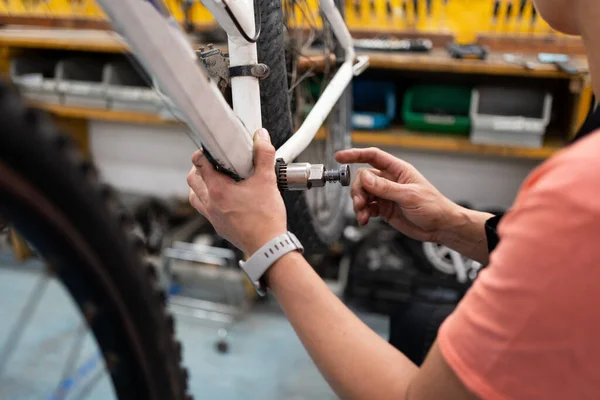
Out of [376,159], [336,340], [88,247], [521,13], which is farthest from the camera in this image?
[521,13]

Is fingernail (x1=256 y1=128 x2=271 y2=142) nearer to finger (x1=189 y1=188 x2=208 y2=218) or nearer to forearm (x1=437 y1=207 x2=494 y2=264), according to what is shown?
finger (x1=189 y1=188 x2=208 y2=218)

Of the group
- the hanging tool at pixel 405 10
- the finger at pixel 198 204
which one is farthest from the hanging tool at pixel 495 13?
the finger at pixel 198 204

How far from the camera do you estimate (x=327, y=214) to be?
1018 mm

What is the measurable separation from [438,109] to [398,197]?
0.96 meters

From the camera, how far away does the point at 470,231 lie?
75 centimetres

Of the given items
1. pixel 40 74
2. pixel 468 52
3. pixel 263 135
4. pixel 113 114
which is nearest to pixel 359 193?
pixel 263 135

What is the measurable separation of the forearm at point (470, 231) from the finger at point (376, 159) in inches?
4.3

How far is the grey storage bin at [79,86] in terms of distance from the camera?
68.4 inches

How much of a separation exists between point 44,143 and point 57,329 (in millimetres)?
1418

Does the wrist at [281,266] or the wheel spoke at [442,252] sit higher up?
the wrist at [281,266]

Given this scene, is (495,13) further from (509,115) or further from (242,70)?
(242,70)

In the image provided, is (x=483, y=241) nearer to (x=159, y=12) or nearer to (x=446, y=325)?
(x=446, y=325)

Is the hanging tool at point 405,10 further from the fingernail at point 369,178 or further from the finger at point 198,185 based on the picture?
the finger at point 198,185

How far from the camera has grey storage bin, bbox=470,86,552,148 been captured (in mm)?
1402
